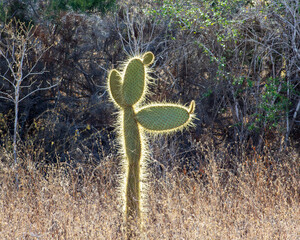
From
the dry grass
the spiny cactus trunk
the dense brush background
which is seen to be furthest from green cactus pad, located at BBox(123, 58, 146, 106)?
the dense brush background

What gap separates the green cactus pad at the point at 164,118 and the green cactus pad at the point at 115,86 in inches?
10.0

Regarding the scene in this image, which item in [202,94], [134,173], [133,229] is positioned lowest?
[202,94]

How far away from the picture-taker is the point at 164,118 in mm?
3543

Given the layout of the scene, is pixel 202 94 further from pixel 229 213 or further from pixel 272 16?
pixel 229 213

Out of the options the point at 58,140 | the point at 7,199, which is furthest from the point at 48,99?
the point at 7,199

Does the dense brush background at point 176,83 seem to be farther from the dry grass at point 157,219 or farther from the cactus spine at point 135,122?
the cactus spine at point 135,122

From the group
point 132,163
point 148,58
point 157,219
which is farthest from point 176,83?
point 132,163

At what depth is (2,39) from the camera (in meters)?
7.89

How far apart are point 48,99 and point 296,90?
15.7 ft

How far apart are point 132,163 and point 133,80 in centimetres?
72

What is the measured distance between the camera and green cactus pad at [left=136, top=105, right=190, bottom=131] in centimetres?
354

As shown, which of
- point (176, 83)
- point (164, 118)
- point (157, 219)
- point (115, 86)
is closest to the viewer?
point (164, 118)

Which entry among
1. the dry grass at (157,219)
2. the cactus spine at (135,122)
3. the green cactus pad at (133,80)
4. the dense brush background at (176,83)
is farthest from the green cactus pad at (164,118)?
the dense brush background at (176,83)

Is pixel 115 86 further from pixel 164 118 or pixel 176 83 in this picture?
pixel 176 83
